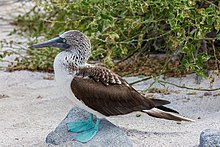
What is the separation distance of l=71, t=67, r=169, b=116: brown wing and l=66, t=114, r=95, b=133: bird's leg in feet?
0.57

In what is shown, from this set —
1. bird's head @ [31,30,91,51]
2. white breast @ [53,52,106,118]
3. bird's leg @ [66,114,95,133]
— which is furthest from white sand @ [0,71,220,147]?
bird's head @ [31,30,91,51]

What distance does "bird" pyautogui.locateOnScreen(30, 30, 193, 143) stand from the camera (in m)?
3.54

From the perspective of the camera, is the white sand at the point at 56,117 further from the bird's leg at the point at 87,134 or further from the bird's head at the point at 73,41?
the bird's head at the point at 73,41

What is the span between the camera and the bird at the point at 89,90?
3537 mm

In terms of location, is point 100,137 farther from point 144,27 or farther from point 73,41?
point 144,27

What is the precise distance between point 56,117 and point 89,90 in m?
→ 0.92

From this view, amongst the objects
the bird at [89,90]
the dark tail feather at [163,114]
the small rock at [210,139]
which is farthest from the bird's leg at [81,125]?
the small rock at [210,139]

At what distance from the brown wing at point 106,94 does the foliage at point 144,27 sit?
67 cm

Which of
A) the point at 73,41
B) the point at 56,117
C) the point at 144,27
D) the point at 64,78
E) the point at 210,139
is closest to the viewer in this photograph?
the point at 210,139

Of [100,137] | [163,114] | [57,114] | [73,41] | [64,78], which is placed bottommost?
[57,114]

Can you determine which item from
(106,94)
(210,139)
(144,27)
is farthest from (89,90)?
(144,27)

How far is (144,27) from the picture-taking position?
5223mm

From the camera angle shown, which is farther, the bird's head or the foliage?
the foliage

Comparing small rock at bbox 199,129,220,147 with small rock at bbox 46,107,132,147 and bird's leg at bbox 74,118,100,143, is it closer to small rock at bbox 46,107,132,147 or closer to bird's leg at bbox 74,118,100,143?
small rock at bbox 46,107,132,147
